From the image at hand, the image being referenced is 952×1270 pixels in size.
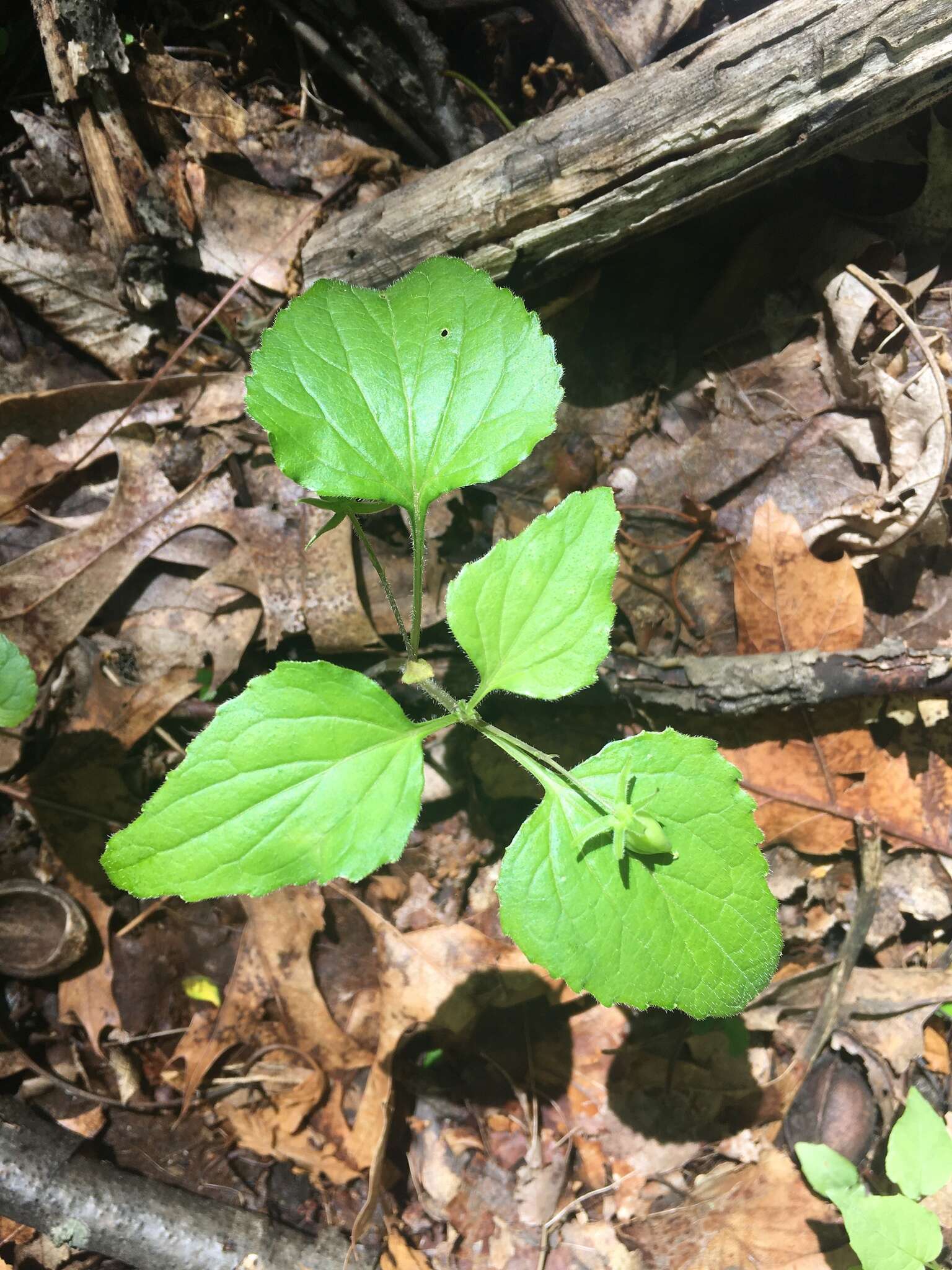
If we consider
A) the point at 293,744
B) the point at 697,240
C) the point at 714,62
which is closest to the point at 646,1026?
the point at 293,744

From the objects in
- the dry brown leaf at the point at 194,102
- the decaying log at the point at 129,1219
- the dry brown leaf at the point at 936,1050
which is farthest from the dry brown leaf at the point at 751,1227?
the dry brown leaf at the point at 194,102

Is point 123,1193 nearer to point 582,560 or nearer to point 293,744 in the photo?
point 293,744

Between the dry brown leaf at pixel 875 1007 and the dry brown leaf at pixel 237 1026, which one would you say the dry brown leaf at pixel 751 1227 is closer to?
the dry brown leaf at pixel 875 1007

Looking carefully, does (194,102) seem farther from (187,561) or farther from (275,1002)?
(275,1002)

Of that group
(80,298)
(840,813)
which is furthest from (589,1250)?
(80,298)

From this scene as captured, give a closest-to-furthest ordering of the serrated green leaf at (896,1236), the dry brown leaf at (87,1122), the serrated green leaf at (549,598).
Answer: the serrated green leaf at (549,598), the serrated green leaf at (896,1236), the dry brown leaf at (87,1122)
